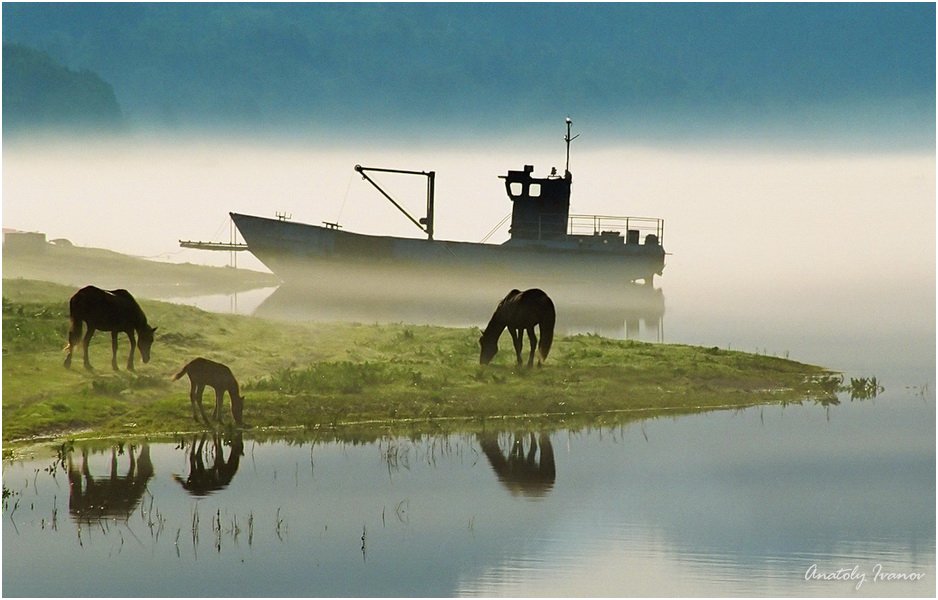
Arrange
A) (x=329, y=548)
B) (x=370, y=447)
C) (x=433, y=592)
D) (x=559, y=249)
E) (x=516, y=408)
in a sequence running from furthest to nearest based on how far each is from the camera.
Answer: (x=559, y=249) → (x=516, y=408) → (x=370, y=447) → (x=329, y=548) → (x=433, y=592)

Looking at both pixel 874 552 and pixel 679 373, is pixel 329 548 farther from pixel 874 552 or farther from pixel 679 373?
pixel 679 373

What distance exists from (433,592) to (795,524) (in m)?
5.89

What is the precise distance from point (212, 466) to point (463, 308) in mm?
41582

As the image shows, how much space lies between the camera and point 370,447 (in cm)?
2222

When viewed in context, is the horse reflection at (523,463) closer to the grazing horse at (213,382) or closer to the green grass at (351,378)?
the green grass at (351,378)

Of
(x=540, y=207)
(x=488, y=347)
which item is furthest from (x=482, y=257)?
(x=488, y=347)

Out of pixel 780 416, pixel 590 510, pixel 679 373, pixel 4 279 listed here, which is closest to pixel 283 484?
pixel 590 510

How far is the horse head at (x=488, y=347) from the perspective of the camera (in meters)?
30.4

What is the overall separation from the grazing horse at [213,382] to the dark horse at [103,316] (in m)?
4.89

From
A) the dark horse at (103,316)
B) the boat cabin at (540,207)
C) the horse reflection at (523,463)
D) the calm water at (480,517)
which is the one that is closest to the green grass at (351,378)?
the dark horse at (103,316)

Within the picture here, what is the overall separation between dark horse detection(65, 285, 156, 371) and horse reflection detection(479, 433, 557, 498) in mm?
8937

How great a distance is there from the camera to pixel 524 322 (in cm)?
3014

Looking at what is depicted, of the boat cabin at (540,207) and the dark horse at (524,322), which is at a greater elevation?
the boat cabin at (540,207)

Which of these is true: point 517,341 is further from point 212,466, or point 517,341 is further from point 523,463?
point 212,466
